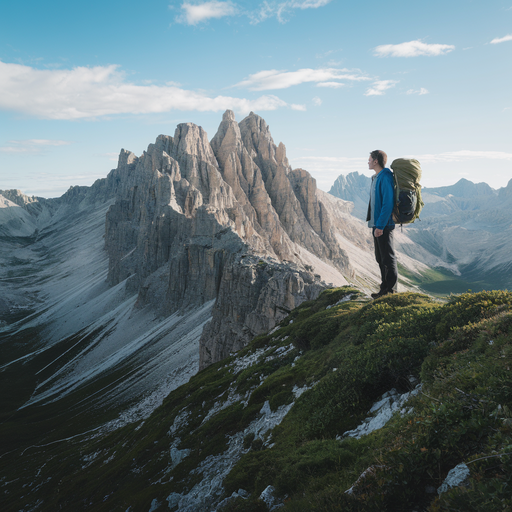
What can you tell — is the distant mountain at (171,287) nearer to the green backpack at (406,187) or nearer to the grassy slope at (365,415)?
the grassy slope at (365,415)

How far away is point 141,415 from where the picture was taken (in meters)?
50.7

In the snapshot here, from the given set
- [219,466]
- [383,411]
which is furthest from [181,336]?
[383,411]

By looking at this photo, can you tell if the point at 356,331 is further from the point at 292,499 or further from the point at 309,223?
the point at 309,223

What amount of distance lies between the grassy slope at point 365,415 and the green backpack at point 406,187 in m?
3.57

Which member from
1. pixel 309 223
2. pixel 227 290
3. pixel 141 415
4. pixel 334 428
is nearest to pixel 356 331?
pixel 334 428

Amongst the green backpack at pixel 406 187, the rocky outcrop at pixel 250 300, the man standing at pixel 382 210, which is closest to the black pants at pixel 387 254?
the man standing at pixel 382 210

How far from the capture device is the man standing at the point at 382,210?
12.4 m

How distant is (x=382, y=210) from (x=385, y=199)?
443 mm

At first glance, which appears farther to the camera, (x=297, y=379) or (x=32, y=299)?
(x=32, y=299)

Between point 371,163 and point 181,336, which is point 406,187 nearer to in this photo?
point 371,163

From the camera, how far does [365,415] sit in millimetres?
8406

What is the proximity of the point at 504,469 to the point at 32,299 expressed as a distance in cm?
21275

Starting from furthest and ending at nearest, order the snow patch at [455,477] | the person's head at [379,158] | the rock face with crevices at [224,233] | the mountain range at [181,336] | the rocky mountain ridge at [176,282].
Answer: the rocky mountain ridge at [176,282] → the rock face with crevices at [224,233] → the mountain range at [181,336] → the person's head at [379,158] → the snow patch at [455,477]

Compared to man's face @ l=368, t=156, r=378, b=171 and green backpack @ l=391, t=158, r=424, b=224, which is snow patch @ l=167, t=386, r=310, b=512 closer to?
green backpack @ l=391, t=158, r=424, b=224
